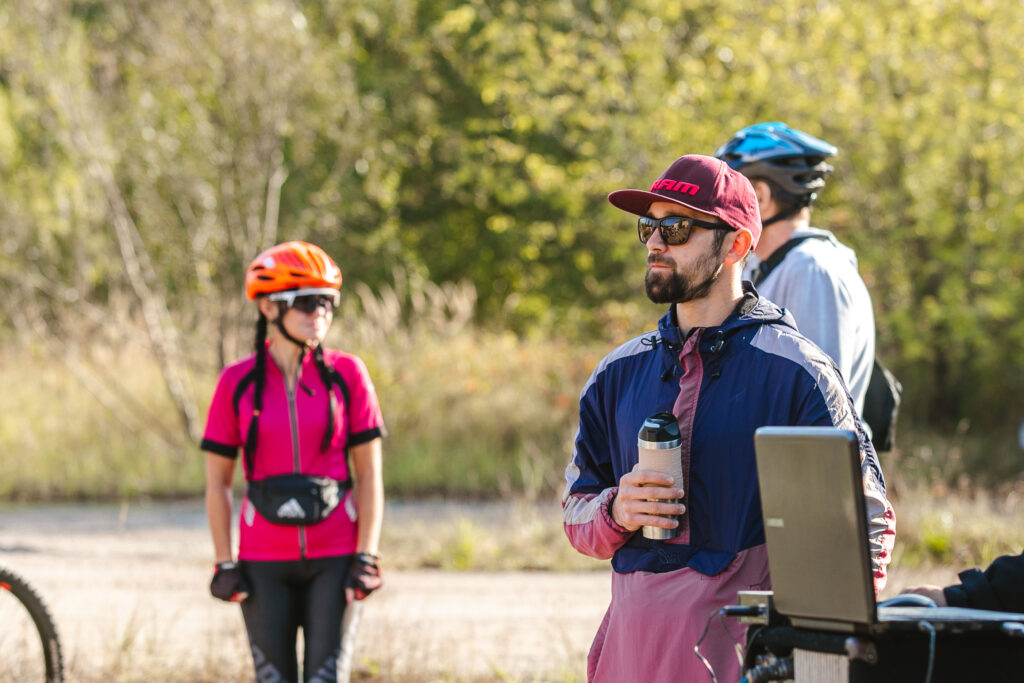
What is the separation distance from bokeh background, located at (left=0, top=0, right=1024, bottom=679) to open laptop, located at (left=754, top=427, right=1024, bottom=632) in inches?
349

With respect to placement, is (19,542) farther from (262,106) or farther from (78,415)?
(262,106)

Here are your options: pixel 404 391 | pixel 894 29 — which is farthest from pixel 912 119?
pixel 404 391

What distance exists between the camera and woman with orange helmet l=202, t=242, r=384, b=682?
459cm

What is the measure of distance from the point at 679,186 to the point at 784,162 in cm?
152

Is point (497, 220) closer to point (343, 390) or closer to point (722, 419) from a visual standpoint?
point (343, 390)

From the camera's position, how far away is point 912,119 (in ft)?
44.3

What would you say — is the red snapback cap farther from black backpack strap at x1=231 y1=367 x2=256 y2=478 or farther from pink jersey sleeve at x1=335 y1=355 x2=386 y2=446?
black backpack strap at x1=231 y1=367 x2=256 y2=478

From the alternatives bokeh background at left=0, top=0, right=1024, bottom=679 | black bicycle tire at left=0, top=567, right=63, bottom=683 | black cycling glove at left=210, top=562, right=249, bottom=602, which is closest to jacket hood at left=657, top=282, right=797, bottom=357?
black cycling glove at left=210, top=562, right=249, bottom=602

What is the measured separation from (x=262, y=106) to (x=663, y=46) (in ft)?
16.6

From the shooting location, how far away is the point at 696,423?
118 inches

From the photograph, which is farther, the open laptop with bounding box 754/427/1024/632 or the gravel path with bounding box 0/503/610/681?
the gravel path with bounding box 0/503/610/681

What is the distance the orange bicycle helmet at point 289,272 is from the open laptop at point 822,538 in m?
2.77

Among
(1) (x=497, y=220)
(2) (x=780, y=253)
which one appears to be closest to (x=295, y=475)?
(2) (x=780, y=253)

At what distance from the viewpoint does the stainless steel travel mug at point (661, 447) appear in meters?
2.85
